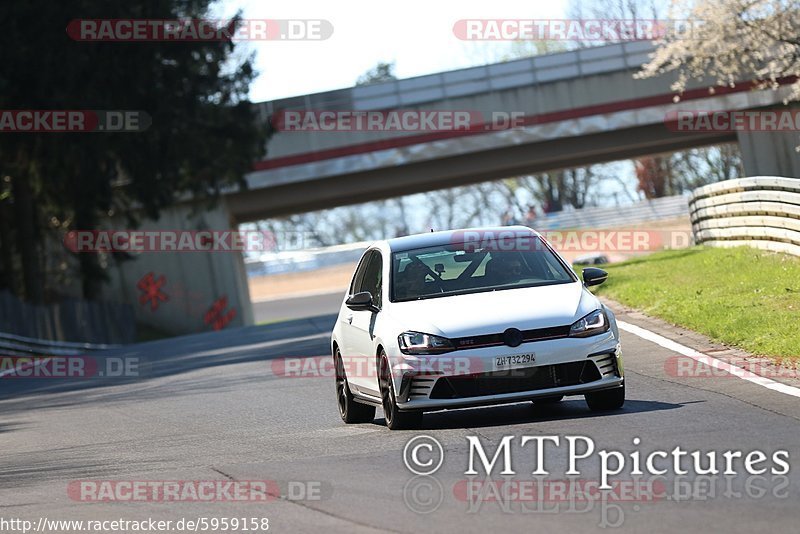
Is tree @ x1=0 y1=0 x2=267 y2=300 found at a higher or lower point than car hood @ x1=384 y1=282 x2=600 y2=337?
higher

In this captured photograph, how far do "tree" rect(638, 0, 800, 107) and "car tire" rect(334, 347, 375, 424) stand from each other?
32.0 metres

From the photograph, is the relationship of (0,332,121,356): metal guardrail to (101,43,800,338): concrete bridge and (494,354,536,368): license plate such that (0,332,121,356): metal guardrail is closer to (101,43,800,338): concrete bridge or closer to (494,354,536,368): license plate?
(101,43,800,338): concrete bridge

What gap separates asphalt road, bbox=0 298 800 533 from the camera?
7777 millimetres

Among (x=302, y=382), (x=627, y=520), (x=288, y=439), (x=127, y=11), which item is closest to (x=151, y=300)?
(x=127, y=11)

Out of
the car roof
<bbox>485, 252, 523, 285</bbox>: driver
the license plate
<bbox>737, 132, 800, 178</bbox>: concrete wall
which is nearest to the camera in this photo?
the license plate

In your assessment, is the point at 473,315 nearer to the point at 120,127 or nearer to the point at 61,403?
the point at 61,403

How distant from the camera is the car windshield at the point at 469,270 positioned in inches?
486

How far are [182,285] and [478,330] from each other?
160 ft

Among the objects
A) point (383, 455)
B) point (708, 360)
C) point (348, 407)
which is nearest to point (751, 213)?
point (708, 360)

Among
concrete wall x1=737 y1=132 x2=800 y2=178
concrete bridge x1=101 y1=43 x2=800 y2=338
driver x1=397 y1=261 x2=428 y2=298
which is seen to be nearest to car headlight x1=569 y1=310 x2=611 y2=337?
driver x1=397 y1=261 x2=428 y2=298

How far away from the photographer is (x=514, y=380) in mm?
11227

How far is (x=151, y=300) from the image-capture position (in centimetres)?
5975

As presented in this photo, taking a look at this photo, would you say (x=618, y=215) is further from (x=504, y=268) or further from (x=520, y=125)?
(x=504, y=268)

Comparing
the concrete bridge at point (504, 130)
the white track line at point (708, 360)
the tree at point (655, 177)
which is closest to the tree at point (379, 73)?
the tree at point (655, 177)
